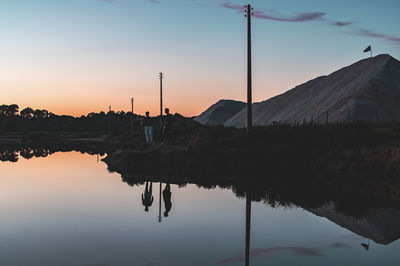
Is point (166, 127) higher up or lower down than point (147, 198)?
higher up

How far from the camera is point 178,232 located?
918 centimetres

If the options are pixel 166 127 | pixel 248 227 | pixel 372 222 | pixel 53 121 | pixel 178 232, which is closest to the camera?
pixel 178 232

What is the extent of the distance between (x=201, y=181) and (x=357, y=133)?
980 centimetres

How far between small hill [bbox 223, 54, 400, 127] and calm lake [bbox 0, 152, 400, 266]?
54.0 m

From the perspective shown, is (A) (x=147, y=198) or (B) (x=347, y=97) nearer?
(A) (x=147, y=198)

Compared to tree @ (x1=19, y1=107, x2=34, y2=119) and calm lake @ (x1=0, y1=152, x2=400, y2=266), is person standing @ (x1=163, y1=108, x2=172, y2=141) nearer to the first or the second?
calm lake @ (x1=0, y1=152, x2=400, y2=266)

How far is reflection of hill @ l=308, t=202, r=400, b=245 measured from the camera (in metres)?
8.98

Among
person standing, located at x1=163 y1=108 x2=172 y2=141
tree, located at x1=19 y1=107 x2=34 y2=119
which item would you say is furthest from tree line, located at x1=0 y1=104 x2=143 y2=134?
person standing, located at x1=163 y1=108 x2=172 y2=141

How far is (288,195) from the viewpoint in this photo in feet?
45.8

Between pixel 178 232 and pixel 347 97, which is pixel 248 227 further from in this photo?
pixel 347 97

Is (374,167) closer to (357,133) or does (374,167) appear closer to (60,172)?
(357,133)

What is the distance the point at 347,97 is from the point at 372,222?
81.7 m

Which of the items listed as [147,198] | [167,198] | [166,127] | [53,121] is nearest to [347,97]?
[166,127]

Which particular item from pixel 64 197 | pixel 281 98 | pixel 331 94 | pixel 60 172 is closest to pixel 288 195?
pixel 64 197
